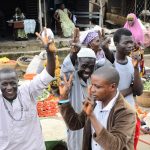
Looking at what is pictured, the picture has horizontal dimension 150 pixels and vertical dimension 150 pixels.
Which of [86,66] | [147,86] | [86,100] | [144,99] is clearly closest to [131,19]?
[147,86]

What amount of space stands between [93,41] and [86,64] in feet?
2.10

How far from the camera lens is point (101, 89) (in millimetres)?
2281

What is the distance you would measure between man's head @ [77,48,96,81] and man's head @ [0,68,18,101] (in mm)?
730

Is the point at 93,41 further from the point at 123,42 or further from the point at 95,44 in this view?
→ the point at 123,42

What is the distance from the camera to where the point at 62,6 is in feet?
42.2

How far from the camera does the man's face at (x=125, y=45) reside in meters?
3.57

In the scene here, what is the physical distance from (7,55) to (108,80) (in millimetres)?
8994

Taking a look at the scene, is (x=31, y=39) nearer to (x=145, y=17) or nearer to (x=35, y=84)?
(x=145, y=17)

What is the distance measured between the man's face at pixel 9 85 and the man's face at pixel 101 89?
827 millimetres

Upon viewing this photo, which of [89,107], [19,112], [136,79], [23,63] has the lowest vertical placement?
[23,63]

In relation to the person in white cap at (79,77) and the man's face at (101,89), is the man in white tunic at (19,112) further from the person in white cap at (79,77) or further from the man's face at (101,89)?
the man's face at (101,89)

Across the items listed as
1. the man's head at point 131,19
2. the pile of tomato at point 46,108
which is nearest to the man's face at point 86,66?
the pile of tomato at point 46,108

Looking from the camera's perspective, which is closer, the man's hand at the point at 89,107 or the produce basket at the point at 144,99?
the man's hand at the point at 89,107

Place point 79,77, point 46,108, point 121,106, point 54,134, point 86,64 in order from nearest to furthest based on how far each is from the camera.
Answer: point 121,106, point 86,64, point 79,77, point 54,134, point 46,108
